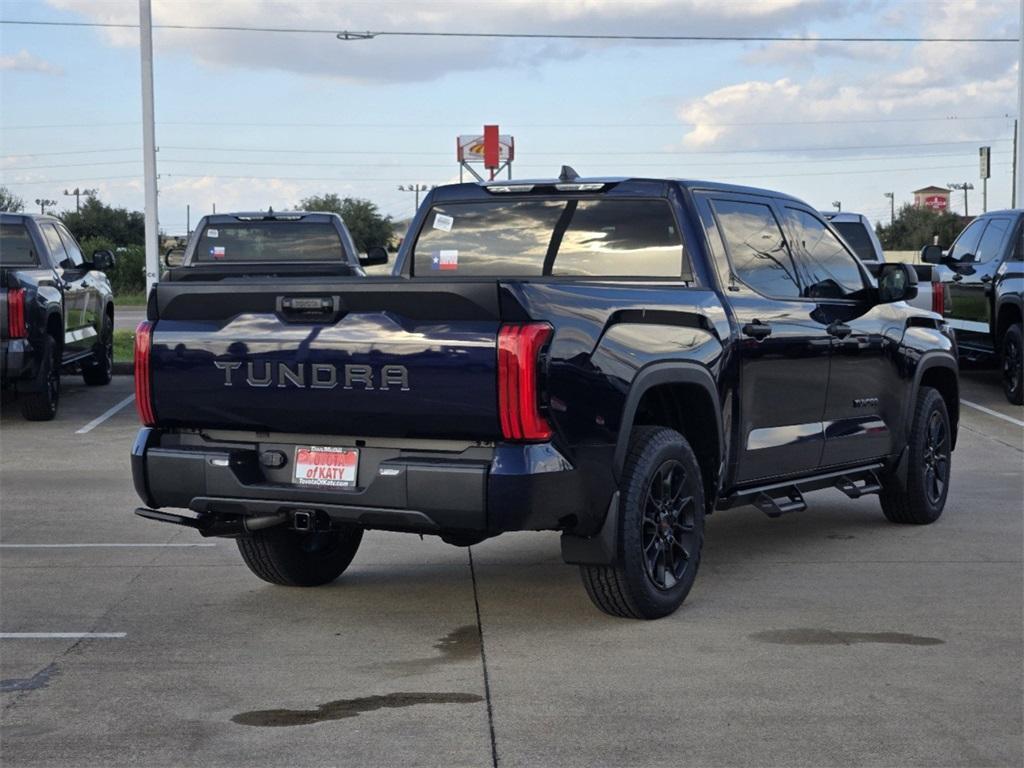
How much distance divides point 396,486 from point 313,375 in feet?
1.89

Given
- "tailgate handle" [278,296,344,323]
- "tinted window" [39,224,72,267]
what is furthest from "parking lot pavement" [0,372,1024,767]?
"tinted window" [39,224,72,267]

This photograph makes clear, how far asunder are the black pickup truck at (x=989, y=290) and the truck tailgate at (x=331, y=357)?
1124 cm

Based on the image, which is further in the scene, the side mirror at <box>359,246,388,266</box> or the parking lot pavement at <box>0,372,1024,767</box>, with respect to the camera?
the side mirror at <box>359,246,388,266</box>

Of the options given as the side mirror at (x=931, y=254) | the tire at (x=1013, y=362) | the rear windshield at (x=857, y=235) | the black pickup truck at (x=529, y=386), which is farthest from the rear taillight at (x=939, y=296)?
the black pickup truck at (x=529, y=386)

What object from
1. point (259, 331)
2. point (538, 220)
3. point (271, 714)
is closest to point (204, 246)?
point (538, 220)

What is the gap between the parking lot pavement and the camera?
5.14 metres

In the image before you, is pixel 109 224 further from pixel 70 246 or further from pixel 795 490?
pixel 795 490

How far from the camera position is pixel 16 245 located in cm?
1611

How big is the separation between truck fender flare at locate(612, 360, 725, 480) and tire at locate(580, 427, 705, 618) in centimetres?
11

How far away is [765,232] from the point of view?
823 cm

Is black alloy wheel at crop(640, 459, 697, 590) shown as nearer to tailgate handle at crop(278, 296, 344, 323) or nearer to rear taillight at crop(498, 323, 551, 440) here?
rear taillight at crop(498, 323, 551, 440)

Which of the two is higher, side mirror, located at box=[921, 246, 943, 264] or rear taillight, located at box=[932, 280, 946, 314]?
side mirror, located at box=[921, 246, 943, 264]

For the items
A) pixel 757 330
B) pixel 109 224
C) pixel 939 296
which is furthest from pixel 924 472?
pixel 109 224

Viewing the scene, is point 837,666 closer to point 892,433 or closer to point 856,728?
point 856,728
